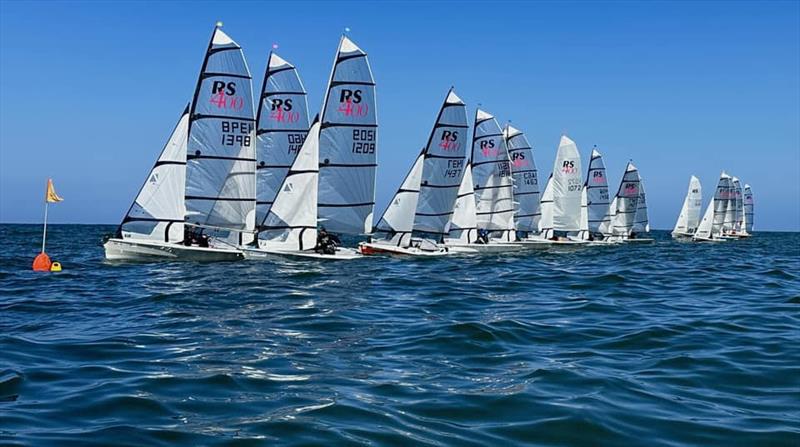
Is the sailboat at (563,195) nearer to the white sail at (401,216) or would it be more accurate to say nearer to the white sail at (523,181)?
the white sail at (523,181)

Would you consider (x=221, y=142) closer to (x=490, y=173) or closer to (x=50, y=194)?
(x=50, y=194)

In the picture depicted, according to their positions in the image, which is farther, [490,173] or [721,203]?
[721,203]

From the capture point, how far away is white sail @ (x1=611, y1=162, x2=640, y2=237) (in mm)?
74625

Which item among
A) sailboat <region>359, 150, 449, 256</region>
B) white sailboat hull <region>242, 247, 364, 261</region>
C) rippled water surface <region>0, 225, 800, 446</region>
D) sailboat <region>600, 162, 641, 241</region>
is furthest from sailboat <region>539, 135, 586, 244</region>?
rippled water surface <region>0, 225, 800, 446</region>

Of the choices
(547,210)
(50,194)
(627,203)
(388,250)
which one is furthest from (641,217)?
(50,194)

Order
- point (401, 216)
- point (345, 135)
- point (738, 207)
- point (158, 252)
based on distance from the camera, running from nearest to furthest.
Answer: point (158, 252), point (345, 135), point (401, 216), point (738, 207)

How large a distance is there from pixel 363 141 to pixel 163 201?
9.92 meters

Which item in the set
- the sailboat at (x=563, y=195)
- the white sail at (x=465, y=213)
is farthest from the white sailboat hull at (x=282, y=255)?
the sailboat at (x=563, y=195)

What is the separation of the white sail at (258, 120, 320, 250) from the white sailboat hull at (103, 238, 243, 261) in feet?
6.84

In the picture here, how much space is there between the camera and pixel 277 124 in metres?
37.3

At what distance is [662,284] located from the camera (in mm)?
20266

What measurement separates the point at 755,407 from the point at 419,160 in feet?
108

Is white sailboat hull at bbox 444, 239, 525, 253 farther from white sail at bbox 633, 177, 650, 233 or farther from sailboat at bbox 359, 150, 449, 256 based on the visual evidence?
white sail at bbox 633, 177, 650, 233

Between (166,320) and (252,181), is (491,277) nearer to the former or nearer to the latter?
(166,320)
